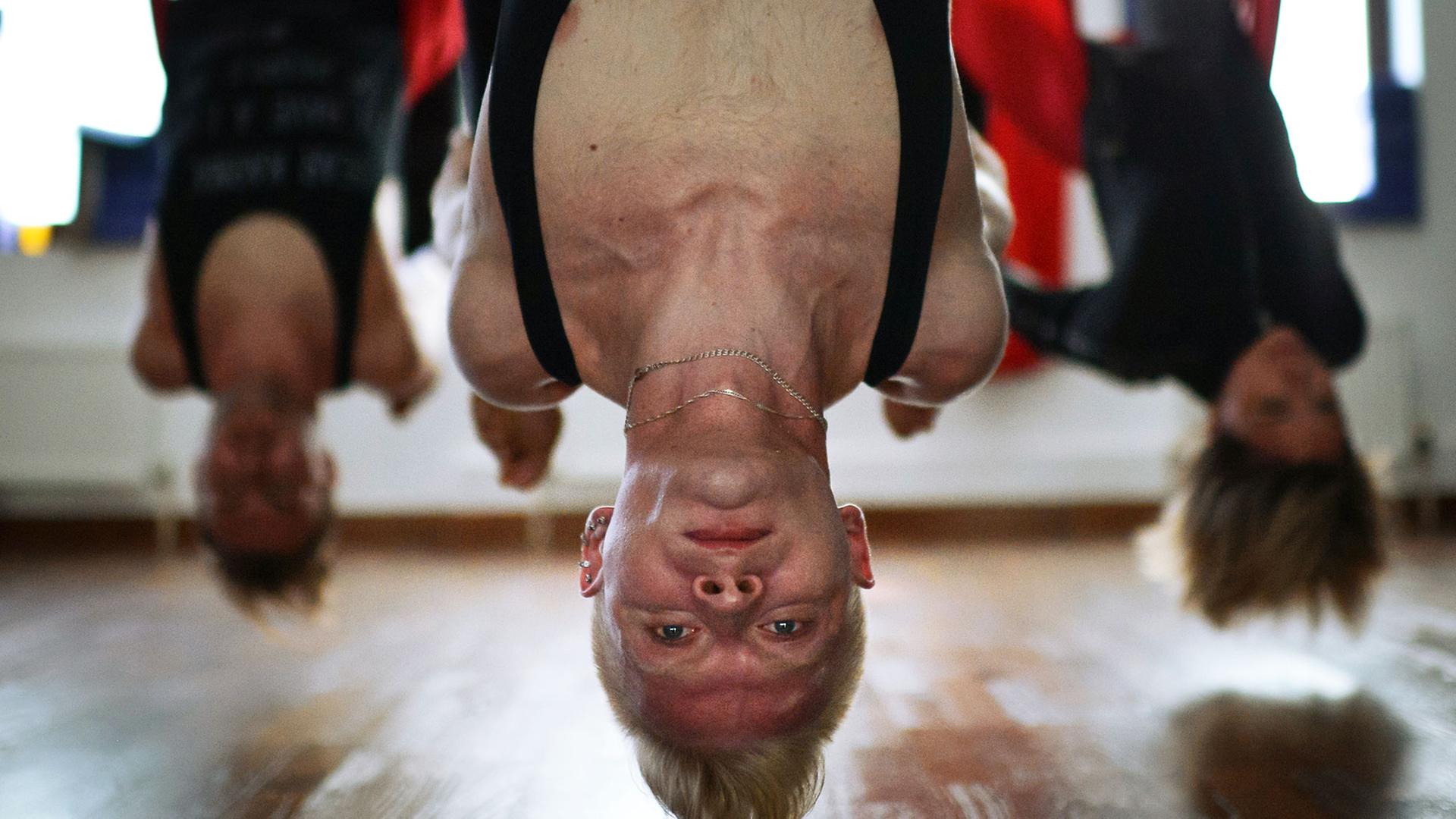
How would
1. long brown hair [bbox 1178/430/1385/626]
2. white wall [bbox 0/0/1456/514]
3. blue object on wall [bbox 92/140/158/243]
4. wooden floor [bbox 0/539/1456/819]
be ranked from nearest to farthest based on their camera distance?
1. wooden floor [bbox 0/539/1456/819]
2. long brown hair [bbox 1178/430/1385/626]
3. white wall [bbox 0/0/1456/514]
4. blue object on wall [bbox 92/140/158/243]

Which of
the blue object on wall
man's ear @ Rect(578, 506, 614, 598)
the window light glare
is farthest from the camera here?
the window light glare

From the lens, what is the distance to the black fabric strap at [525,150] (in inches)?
49.5

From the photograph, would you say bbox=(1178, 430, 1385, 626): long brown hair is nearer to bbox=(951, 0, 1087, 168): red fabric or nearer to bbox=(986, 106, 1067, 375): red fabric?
bbox=(951, 0, 1087, 168): red fabric

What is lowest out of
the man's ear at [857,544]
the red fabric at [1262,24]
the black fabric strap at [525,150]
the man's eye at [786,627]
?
the man's eye at [786,627]

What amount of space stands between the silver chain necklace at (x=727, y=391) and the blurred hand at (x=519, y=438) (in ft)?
1.63

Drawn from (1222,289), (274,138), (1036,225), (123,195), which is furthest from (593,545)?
(123,195)

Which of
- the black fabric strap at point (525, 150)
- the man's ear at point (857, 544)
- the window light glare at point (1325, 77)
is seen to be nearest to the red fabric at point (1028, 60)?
the black fabric strap at point (525, 150)

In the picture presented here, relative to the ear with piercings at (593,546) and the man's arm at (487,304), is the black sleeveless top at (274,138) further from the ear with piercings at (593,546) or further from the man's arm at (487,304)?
the ear with piercings at (593,546)

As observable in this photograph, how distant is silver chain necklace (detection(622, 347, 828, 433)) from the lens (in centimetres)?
117

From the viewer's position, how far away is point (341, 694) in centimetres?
193

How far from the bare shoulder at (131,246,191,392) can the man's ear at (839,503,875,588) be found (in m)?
1.56

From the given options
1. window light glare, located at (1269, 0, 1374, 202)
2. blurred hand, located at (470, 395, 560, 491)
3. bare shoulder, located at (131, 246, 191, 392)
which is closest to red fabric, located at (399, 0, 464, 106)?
bare shoulder, located at (131, 246, 191, 392)

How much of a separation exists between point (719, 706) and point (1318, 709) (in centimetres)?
106

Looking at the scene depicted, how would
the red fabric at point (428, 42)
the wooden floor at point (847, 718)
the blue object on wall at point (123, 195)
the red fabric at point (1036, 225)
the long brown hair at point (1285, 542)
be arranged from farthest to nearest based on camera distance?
1. the blue object on wall at point (123, 195)
2. the red fabric at point (1036, 225)
3. the red fabric at point (428, 42)
4. the long brown hair at point (1285, 542)
5. the wooden floor at point (847, 718)
